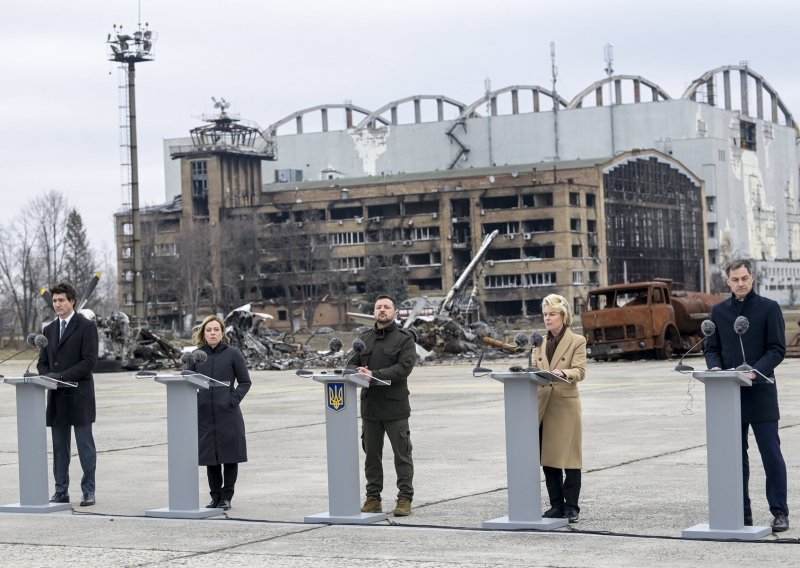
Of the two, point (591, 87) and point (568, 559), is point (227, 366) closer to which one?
point (568, 559)

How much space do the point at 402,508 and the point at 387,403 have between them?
2.94 ft

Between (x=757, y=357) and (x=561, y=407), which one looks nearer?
(x=757, y=357)

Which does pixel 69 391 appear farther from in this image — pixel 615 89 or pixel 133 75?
pixel 615 89

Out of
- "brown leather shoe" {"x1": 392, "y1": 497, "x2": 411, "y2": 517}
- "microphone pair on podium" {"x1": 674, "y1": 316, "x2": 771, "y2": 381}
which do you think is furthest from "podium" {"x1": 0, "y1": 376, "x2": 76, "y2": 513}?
"microphone pair on podium" {"x1": 674, "y1": 316, "x2": 771, "y2": 381}

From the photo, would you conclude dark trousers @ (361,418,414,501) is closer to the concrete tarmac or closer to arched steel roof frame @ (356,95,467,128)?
the concrete tarmac

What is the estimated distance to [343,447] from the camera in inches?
457

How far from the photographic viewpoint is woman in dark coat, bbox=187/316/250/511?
1261 cm

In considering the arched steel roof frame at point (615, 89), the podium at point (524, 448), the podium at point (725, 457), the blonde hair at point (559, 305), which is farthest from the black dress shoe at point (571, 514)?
the arched steel roof frame at point (615, 89)

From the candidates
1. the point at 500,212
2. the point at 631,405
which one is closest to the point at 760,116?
the point at 500,212

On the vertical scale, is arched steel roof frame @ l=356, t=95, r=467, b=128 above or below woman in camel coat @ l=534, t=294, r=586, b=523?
above

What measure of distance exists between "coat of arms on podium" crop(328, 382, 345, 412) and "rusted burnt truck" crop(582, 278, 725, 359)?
35.0m

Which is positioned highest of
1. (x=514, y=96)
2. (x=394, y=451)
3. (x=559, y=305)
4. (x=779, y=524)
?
(x=514, y=96)

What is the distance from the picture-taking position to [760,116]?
169 m

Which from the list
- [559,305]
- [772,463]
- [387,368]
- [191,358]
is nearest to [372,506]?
[387,368]
